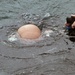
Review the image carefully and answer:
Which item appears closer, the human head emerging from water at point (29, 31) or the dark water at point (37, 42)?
the dark water at point (37, 42)

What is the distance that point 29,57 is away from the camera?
6.37 m

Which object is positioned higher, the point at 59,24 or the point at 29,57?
the point at 59,24

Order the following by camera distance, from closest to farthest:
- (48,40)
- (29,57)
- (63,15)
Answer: (29,57)
(48,40)
(63,15)

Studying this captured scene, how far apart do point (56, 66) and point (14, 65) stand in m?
0.92

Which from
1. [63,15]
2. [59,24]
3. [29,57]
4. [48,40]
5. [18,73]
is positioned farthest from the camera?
[63,15]

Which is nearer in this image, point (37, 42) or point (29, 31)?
point (37, 42)

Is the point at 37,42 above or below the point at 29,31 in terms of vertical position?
below

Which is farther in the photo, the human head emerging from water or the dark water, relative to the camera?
the human head emerging from water

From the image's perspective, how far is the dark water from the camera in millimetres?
6031

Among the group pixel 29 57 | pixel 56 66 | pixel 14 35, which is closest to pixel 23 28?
pixel 14 35

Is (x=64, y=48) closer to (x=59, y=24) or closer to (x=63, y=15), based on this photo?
(x=59, y=24)

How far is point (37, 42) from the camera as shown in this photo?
6836 millimetres

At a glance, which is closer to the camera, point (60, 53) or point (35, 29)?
point (60, 53)

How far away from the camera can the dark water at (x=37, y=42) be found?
6.03 metres
